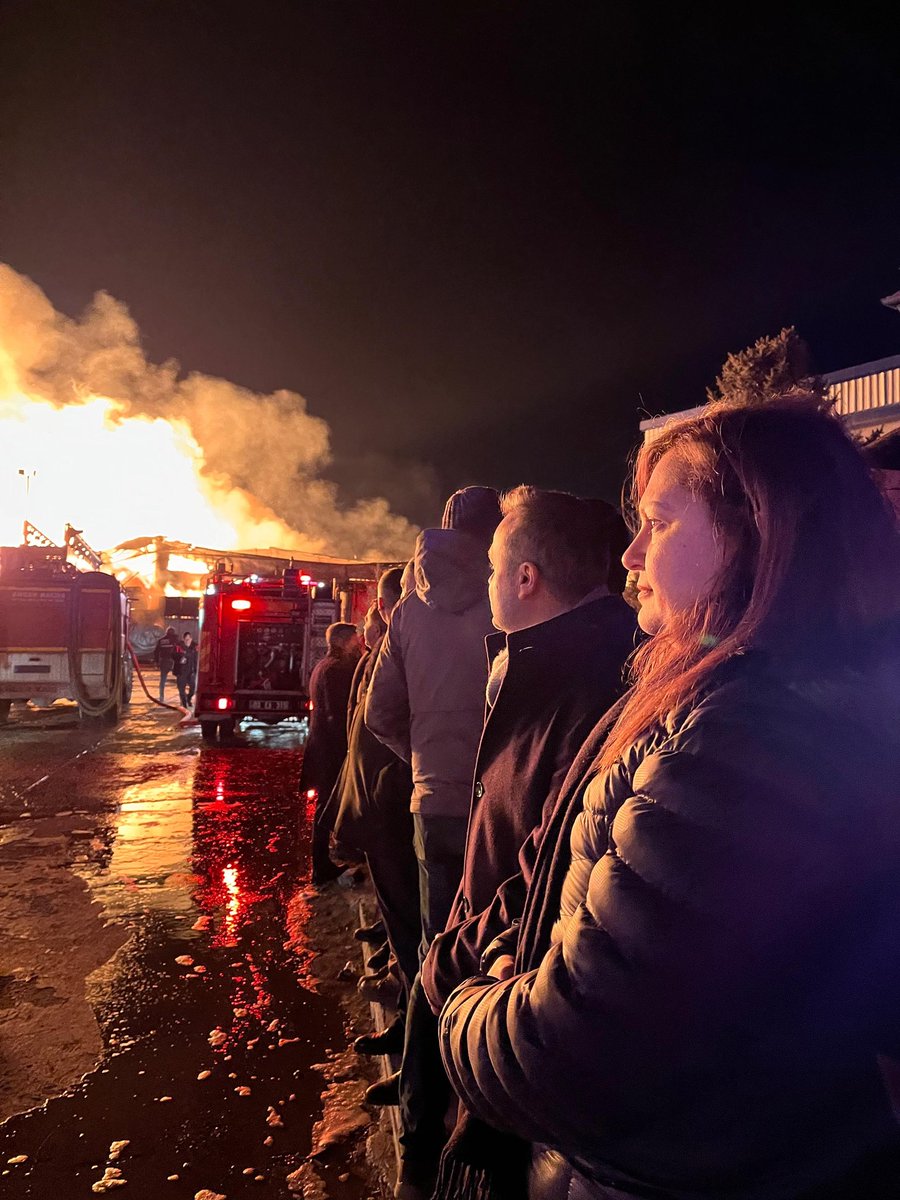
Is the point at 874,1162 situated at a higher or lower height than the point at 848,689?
lower

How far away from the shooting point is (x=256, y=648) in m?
13.7

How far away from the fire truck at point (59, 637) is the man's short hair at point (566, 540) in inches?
572

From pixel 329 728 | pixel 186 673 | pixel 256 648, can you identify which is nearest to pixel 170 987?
pixel 329 728

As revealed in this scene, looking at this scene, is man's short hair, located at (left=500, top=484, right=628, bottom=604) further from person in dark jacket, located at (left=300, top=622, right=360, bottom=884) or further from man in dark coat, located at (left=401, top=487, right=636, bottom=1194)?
person in dark jacket, located at (left=300, top=622, right=360, bottom=884)

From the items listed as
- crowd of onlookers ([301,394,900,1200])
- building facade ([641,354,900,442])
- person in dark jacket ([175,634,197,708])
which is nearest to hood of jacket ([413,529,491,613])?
crowd of onlookers ([301,394,900,1200])

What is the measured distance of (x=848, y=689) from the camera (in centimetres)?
100

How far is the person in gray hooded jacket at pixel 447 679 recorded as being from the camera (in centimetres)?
313

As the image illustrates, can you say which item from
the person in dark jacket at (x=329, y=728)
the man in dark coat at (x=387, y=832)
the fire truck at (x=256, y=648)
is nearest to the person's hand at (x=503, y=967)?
the man in dark coat at (x=387, y=832)

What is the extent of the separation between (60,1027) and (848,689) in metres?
4.17

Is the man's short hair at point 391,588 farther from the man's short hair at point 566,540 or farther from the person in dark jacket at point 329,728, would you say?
the man's short hair at point 566,540

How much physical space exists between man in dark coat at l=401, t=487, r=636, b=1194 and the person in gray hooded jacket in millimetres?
928

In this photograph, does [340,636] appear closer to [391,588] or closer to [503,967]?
[391,588]

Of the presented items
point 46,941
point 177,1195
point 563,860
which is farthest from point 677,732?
point 46,941

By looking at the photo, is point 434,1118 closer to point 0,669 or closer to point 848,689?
point 848,689
